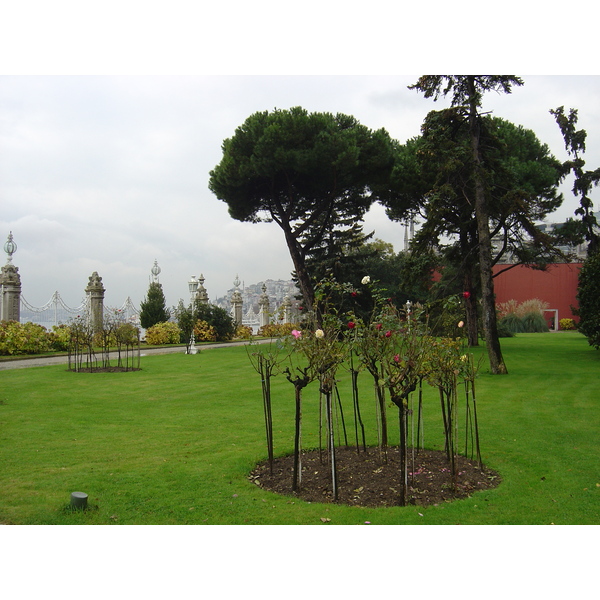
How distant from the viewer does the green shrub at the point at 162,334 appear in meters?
23.0

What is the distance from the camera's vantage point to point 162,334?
23047 mm

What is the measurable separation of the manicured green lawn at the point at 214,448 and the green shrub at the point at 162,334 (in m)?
11.8

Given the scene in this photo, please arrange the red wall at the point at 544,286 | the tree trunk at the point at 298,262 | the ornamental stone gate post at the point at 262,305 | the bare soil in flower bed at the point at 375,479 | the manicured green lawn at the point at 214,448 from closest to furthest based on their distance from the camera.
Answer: the manicured green lawn at the point at 214,448 < the bare soil in flower bed at the point at 375,479 < the tree trunk at the point at 298,262 < the red wall at the point at 544,286 < the ornamental stone gate post at the point at 262,305

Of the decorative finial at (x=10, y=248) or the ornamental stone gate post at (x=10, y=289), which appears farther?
the decorative finial at (x=10, y=248)

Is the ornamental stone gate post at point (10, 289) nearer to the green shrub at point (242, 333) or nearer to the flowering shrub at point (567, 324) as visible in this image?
the green shrub at point (242, 333)

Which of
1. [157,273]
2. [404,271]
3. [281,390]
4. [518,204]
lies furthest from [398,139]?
[281,390]

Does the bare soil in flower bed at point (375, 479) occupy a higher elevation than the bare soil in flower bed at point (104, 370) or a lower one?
lower

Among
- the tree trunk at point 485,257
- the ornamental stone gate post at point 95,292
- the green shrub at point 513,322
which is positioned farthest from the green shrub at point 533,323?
the ornamental stone gate post at point 95,292

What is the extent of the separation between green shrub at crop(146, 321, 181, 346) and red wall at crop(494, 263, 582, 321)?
19.7m

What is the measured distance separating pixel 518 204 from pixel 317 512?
10.3 m

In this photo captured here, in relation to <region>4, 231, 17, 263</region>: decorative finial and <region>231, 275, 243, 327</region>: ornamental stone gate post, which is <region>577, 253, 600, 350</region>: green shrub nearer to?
<region>4, 231, 17, 263</region>: decorative finial

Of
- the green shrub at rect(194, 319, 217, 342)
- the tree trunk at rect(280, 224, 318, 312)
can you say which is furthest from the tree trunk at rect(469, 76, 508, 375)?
the green shrub at rect(194, 319, 217, 342)

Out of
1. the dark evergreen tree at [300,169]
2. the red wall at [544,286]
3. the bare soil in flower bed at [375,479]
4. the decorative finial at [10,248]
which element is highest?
the dark evergreen tree at [300,169]

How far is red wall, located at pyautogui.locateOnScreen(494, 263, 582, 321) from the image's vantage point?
1232 inches
